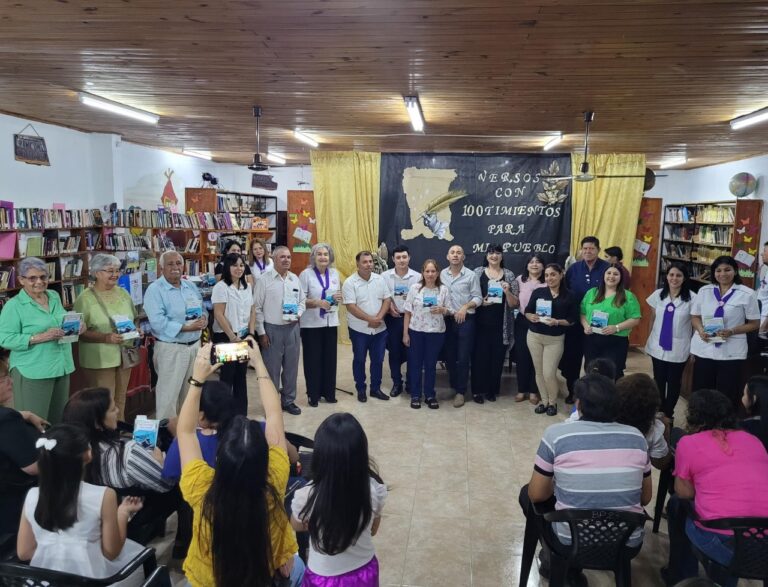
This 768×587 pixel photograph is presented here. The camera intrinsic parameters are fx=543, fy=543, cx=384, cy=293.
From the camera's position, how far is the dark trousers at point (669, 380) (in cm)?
474

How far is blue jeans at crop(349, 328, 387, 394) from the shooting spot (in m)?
5.49

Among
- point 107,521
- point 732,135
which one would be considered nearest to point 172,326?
point 107,521

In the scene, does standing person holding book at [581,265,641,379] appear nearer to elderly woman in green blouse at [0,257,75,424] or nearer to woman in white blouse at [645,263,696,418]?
woman in white blouse at [645,263,696,418]

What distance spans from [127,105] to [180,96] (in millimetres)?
967

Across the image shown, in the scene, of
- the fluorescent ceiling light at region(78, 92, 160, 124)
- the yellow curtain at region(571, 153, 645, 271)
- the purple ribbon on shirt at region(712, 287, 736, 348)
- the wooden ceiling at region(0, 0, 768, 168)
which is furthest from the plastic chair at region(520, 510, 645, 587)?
the yellow curtain at region(571, 153, 645, 271)

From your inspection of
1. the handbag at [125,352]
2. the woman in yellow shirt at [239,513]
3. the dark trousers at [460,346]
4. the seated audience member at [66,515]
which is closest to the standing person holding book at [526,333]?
the dark trousers at [460,346]

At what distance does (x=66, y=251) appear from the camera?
282 inches

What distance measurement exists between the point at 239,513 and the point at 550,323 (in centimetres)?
385

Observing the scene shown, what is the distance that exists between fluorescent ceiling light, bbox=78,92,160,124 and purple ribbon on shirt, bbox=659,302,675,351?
5.72 meters

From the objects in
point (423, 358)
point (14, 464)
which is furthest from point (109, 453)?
point (423, 358)

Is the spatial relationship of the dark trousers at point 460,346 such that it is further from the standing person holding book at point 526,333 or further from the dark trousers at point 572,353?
the dark trousers at point 572,353

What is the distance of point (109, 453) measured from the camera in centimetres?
237

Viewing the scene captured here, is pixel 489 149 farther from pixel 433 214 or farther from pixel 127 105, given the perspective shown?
pixel 127 105

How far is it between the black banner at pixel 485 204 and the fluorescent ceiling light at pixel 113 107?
10.4 feet
